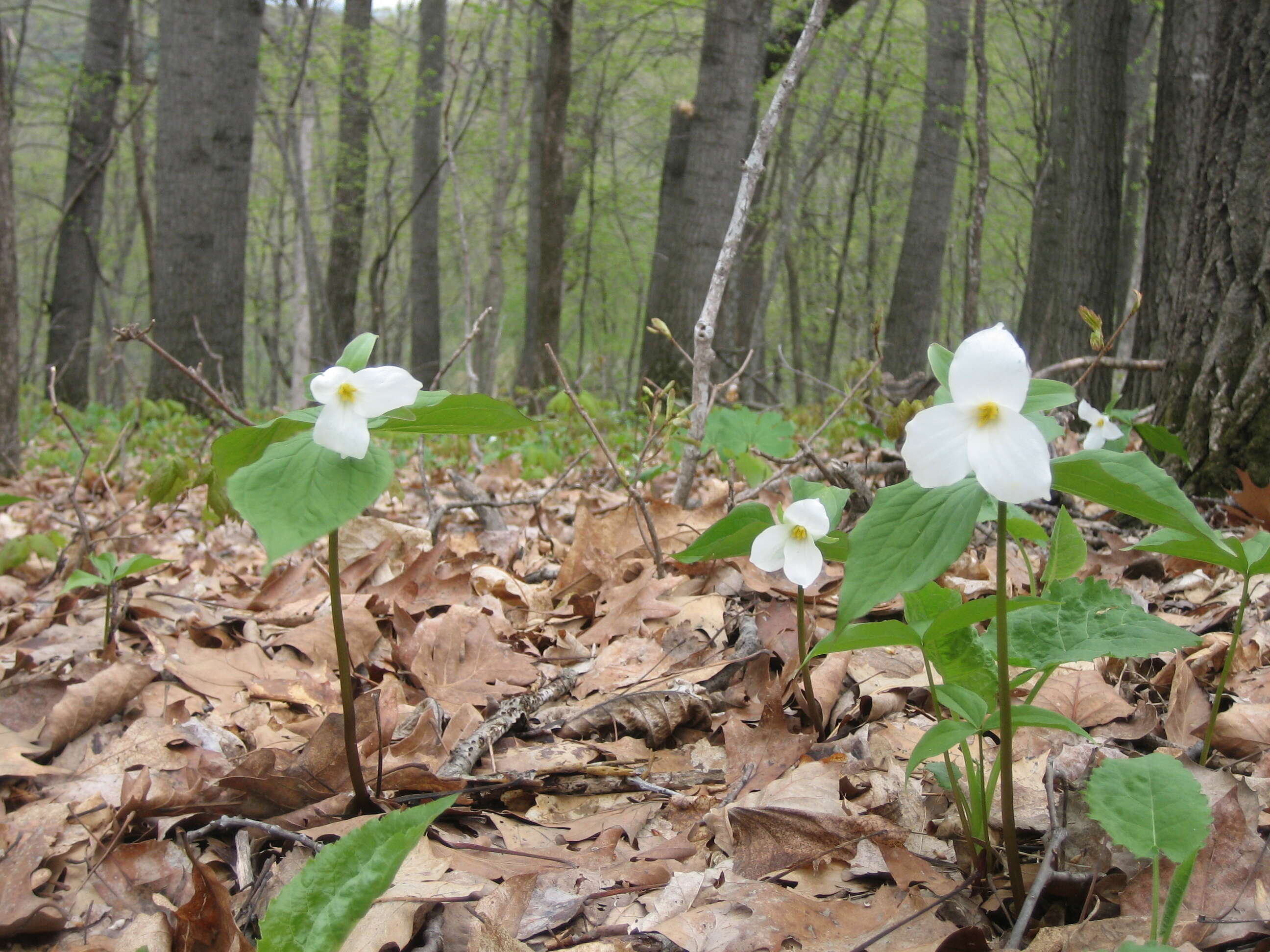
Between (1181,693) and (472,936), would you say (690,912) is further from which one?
(1181,693)

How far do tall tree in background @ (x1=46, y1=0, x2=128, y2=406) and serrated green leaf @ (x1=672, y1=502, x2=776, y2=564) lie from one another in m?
11.4

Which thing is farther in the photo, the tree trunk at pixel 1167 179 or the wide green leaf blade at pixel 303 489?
the tree trunk at pixel 1167 179

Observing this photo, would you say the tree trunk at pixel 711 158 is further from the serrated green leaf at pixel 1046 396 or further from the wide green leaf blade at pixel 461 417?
the serrated green leaf at pixel 1046 396

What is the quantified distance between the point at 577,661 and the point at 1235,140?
2.37 meters

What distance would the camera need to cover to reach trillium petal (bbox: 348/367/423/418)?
0.93 metres

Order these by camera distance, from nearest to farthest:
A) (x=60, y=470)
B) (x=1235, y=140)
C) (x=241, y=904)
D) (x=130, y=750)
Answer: (x=241, y=904)
(x=130, y=750)
(x=1235, y=140)
(x=60, y=470)

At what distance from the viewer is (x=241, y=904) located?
117cm

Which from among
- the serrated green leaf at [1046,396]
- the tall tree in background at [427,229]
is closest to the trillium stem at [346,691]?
the serrated green leaf at [1046,396]

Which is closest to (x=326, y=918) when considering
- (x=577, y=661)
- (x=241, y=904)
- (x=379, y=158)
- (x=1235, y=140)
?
(x=241, y=904)

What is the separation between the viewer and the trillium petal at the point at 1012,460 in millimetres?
725

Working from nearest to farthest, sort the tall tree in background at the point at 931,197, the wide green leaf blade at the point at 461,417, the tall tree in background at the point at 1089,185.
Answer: the wide green leaf blade at the point at 461,417 < the tall tree in background at the point at 1089,185 < the tall tree in background at the point at 931,197

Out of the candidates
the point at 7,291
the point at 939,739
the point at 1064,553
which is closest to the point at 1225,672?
the point at 1064,553

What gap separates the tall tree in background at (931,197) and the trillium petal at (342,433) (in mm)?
9127

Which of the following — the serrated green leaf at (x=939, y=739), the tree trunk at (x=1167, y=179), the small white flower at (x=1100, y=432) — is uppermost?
the tree trunk at (x=1167, y=179)
